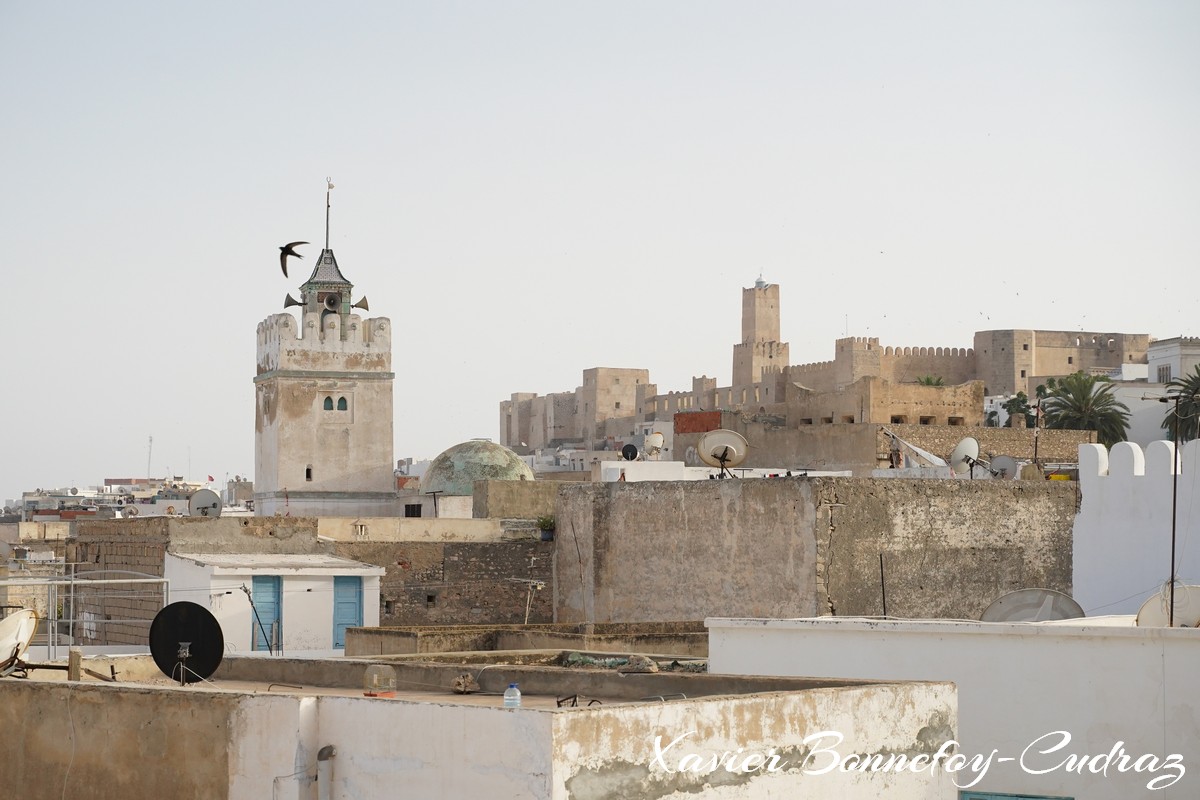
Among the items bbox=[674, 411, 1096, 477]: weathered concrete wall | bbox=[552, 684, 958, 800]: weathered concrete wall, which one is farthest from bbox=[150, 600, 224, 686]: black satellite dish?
bbox=[674, 411, 1096, 477]: weathered concrete wall

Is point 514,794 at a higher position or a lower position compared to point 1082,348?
lower

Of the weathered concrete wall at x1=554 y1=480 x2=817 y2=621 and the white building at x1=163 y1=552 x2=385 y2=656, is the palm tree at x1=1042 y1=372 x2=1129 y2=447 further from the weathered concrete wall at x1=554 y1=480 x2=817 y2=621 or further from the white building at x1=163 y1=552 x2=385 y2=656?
the white building at x1=163 y1=552 x2=385 y2=656

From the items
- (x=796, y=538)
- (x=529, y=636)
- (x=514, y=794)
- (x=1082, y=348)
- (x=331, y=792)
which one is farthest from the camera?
(x=1082, y=348)

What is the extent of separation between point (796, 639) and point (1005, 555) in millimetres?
6455

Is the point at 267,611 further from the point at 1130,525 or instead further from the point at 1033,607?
the point at 1033,607

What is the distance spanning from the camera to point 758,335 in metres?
81.6

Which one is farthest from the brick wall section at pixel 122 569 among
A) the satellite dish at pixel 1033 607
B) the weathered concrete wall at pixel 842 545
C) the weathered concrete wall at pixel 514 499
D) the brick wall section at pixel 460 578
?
the satellite dish at pixel 1033 607

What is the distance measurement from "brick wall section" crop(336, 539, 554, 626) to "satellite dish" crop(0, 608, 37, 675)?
37.8 ft

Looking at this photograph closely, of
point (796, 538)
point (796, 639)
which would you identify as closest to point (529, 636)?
point (796, 538)

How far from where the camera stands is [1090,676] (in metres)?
10.8

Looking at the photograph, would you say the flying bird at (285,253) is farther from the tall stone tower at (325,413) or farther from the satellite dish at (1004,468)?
the satellite dish at (1004,468)

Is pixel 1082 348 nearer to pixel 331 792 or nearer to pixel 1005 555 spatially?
pixel 1005 555

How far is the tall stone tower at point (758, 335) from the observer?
78125mm

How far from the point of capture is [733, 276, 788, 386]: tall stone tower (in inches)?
3076
